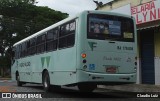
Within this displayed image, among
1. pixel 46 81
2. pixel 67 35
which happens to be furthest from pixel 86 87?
pixel 67 35

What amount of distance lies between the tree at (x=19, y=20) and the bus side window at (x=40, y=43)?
31901mm

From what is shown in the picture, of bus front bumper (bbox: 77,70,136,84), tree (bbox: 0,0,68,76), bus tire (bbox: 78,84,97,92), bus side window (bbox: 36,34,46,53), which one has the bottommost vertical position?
bus tire (bbox: 78,84,97,92)

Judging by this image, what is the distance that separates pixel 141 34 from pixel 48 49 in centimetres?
668

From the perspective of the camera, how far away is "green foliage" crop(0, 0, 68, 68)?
52625mm

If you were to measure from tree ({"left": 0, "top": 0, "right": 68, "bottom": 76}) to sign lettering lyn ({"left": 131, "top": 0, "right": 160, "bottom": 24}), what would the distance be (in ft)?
106

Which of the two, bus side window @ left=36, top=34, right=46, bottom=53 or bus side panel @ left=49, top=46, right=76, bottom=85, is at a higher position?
bus side window @ left=36, top=34, right=46, bottom=53

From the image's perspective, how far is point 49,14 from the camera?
190 feet

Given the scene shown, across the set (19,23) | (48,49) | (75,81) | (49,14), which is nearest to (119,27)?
(75,81)

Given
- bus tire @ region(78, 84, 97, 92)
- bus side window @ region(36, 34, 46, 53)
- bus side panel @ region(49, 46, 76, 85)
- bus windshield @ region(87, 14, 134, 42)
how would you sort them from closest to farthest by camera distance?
bus windshield @ region(87, 14, 134, 42), bus side panel @ region(49, 46, 76, 85), bus tire @ region(78, 84, 97, 92), bus side window @ region(36, 34, 46, 53)

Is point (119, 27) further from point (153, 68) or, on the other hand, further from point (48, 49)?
point (153, 68)

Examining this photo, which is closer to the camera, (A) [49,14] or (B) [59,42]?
(B) [59,42]

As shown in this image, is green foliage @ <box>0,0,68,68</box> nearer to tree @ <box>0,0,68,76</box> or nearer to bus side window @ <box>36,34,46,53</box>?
tree @ <box>0,0,68,76</box>

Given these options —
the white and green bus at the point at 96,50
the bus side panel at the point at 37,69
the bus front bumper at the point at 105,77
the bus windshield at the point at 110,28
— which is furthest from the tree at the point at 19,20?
the bus front bumper at the point at 105,77

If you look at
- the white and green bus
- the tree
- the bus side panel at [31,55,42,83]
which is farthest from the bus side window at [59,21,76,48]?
the tree
